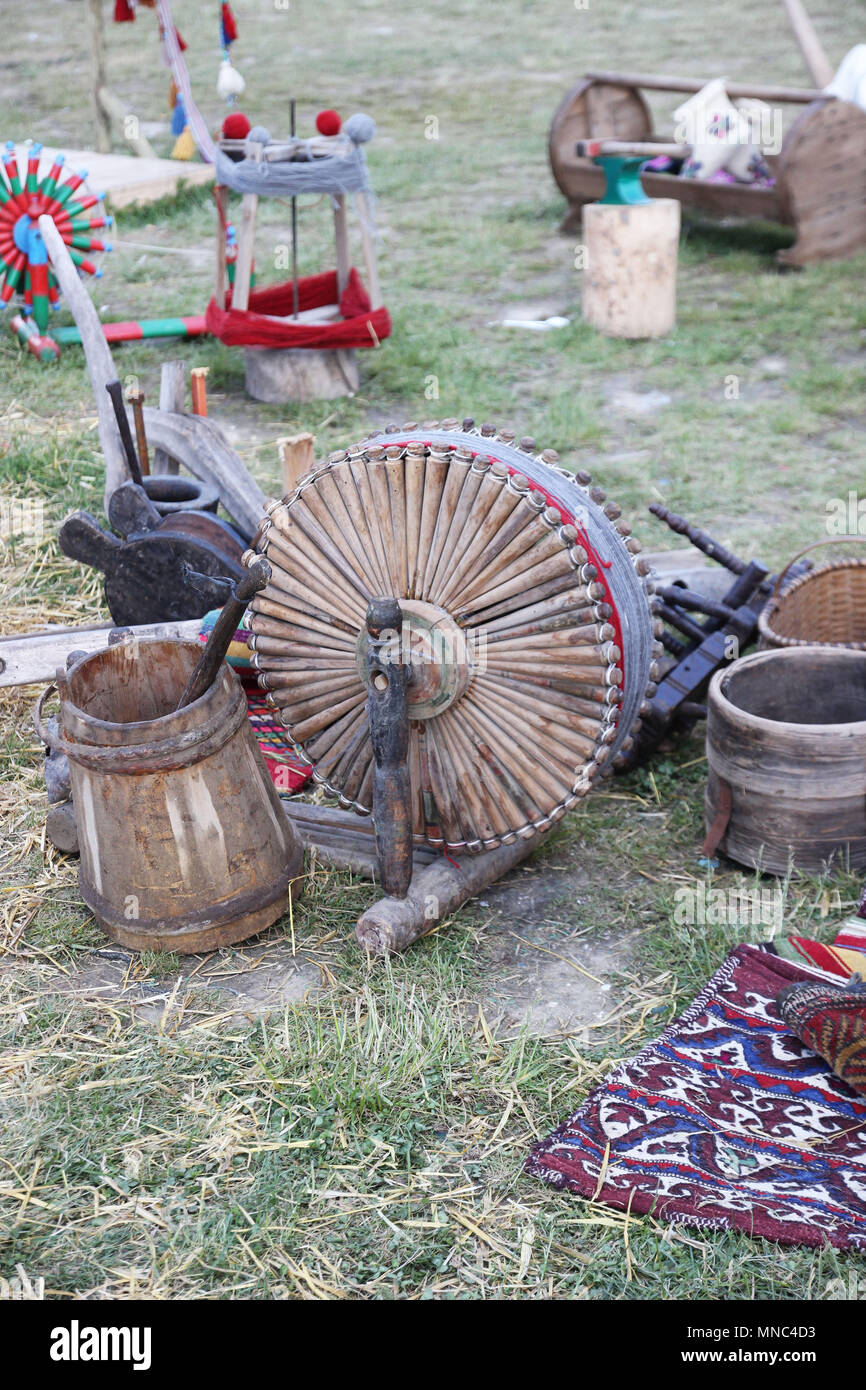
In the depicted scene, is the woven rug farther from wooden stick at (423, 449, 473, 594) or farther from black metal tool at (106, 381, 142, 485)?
black metal tool at (106, 381, 142, 485)

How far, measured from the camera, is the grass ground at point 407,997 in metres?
2.39

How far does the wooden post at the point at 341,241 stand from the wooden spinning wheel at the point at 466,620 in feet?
12.5

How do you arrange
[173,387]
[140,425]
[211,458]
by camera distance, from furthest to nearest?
1. [173,387]
2. [211,458]
3. [140,425]

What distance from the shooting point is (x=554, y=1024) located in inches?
118

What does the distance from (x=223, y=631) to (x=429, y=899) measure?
0.82 meters

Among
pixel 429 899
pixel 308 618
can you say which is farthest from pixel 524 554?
pixel 429 899

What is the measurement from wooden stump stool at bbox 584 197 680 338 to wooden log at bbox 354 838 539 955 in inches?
192

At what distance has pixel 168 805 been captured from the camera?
118 inches

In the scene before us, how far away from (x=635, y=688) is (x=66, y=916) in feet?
5.08

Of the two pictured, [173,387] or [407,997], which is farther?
[173,387]

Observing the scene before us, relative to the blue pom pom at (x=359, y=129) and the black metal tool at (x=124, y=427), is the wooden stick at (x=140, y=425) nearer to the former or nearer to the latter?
the black metal tool at (x=124, y=427)

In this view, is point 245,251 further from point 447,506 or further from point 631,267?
point 447,506

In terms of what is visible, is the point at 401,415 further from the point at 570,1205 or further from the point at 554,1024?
the point at 570,1205

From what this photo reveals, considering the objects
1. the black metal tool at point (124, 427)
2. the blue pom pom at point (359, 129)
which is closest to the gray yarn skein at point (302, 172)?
the blue pom pom at point (359, 129)
